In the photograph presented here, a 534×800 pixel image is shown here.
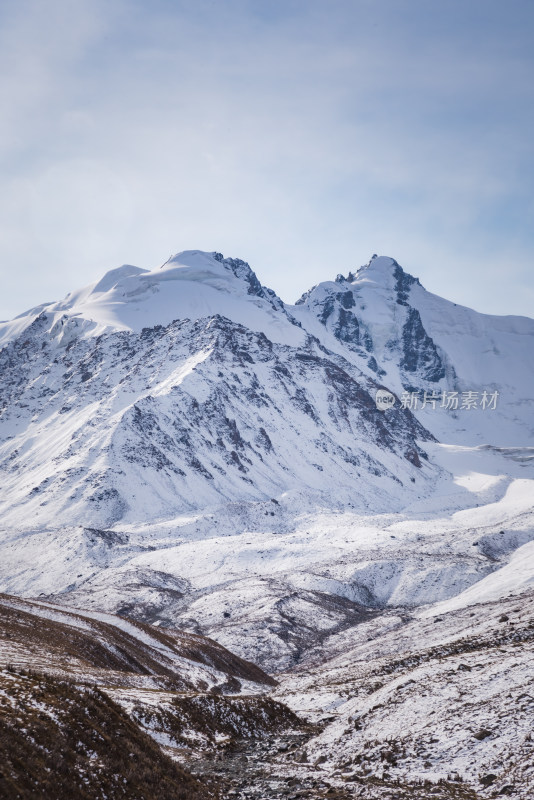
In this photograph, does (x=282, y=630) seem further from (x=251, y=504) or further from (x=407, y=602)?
(x=251, y=504)

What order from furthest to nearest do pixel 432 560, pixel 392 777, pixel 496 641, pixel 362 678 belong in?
pixel 432 560 < pixel 362 678 < pixel 496 641 < pixel 392 777

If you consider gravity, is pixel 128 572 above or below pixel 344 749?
below

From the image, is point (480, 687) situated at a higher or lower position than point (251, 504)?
higher

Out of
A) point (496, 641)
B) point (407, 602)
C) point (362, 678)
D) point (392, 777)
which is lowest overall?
point (407, 602)

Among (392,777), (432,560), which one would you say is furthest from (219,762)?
(432,560)

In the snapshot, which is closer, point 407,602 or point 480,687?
point 480,687

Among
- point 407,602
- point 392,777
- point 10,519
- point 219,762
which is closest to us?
point 392,777

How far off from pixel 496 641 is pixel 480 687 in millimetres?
16595

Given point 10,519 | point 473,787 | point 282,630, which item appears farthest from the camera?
point 10,519

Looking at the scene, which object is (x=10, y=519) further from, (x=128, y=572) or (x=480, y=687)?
(x=480, y=687)

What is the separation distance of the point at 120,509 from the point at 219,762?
561 ft

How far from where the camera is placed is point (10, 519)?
595 feet

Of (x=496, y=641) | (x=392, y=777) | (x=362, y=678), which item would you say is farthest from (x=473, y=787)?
(x=362, y=678)

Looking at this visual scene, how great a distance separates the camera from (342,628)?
101 m
